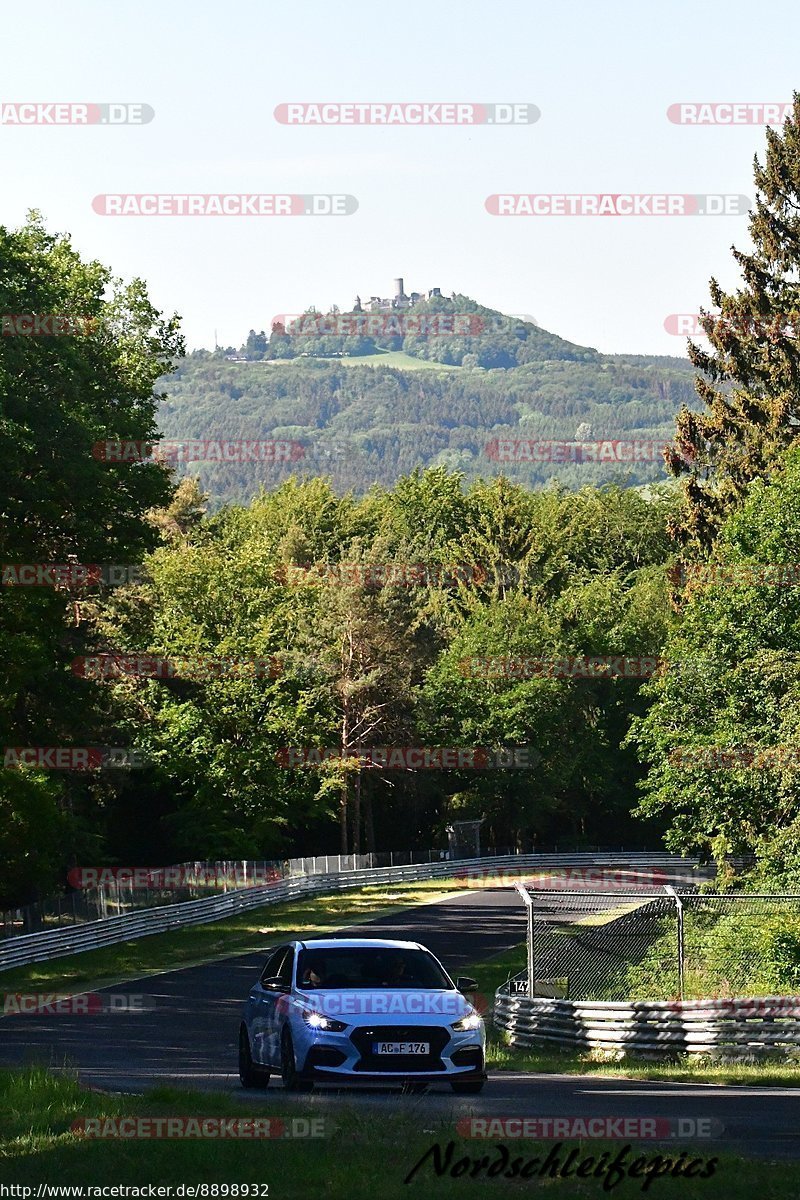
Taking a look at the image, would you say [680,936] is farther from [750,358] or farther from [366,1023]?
[750,358]

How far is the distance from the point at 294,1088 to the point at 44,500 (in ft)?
94.9

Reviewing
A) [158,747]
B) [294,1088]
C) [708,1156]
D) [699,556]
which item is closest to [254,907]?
[158,747]

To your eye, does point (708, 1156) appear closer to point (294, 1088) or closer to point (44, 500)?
point (294, 1088)

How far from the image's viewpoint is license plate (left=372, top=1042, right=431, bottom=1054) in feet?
48.5

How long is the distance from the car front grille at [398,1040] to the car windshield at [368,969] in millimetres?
840

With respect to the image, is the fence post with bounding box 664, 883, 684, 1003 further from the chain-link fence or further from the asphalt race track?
the asphalt race track

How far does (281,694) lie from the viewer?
7200 cm

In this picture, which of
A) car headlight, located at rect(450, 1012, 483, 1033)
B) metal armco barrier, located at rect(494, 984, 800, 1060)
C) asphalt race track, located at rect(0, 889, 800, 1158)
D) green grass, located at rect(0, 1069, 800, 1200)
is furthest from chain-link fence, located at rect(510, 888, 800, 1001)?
green grass, located at rect(0, 1069, 800, 1200)

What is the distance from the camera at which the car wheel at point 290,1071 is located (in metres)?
15.1

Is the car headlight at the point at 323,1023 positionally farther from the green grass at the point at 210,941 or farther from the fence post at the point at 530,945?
the green grass at the point at 210,941

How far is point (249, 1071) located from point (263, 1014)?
64cm

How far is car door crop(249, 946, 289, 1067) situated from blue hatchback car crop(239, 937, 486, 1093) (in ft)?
0.05

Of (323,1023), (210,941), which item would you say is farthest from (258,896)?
(323,1023)

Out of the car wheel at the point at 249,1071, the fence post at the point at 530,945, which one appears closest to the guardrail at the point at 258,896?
the fence post at the point at 530,945
